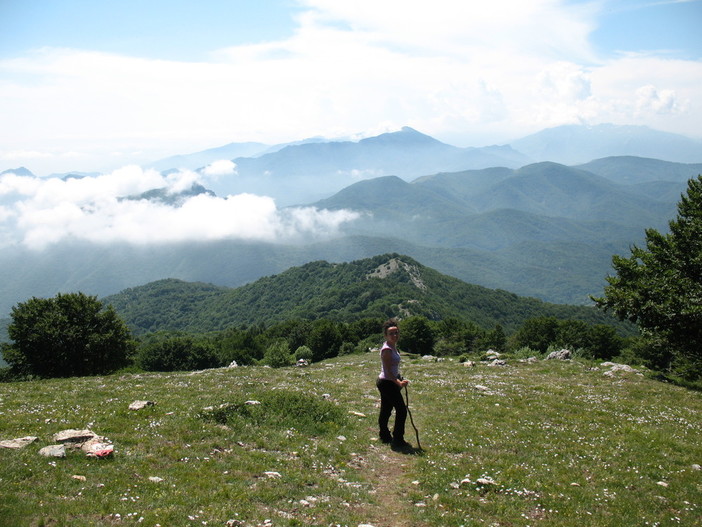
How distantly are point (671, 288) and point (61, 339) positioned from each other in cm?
4810

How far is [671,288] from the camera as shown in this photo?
Answer: 24.8 meters

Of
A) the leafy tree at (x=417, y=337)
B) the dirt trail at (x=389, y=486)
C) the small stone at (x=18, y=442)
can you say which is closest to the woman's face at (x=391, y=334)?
the dirt trail at (x=389, y=486)

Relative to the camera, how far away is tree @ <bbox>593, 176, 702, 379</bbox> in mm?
24078

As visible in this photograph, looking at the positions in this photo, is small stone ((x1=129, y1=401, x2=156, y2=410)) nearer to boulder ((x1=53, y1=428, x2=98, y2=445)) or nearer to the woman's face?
boulder ((x1=53, y1=428, x2=98, y2=445))

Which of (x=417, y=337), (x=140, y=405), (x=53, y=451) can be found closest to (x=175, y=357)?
(x=417, y=337)

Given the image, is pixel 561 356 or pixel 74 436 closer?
pixel 74 436

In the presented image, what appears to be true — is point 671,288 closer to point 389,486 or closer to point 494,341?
point 389,486

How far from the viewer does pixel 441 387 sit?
75.3 feet

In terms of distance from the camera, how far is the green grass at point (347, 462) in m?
8.69

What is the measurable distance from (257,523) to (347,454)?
4932 millimetres

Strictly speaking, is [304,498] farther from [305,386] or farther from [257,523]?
[305,386]

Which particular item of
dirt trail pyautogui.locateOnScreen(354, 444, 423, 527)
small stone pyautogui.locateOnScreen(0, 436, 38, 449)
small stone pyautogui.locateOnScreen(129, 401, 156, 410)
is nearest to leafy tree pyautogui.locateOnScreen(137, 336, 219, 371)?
small stone pyautogui.locateOnScreen(129, 401, 156, 410)

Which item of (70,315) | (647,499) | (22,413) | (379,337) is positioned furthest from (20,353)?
(379,337)

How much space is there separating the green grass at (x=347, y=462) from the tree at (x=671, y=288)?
5472 mm
